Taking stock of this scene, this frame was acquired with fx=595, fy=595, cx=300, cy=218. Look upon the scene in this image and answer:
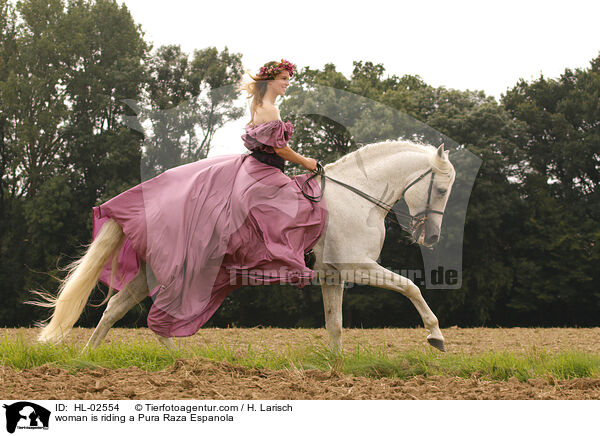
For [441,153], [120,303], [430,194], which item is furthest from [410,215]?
[120,303]

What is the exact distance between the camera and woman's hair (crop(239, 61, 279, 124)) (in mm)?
5762

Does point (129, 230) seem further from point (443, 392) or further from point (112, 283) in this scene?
point (443, 392)

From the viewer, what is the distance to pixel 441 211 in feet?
20.5

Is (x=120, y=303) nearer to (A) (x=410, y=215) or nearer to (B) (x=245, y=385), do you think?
(B) (x=245, y=385)

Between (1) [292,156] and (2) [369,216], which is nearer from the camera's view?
(1) [292,156]

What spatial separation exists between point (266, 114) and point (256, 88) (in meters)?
0.31

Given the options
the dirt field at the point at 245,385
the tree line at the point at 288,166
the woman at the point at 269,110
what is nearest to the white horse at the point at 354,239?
the woman at the point at 269,110

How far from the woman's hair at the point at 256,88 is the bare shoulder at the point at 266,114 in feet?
0.37

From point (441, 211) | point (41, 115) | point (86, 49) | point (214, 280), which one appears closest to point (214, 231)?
point (214, 280)

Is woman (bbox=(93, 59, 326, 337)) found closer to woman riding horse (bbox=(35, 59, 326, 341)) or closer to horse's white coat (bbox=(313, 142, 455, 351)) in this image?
woman riding horse (bbox=(35, 59, 326, 341))

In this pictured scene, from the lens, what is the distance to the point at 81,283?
19.2 feet

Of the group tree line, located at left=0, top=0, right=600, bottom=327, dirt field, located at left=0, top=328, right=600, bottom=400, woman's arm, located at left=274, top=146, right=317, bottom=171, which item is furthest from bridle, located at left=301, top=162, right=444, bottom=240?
tree line, located at left=0, top=0, right=600, bottom=327
